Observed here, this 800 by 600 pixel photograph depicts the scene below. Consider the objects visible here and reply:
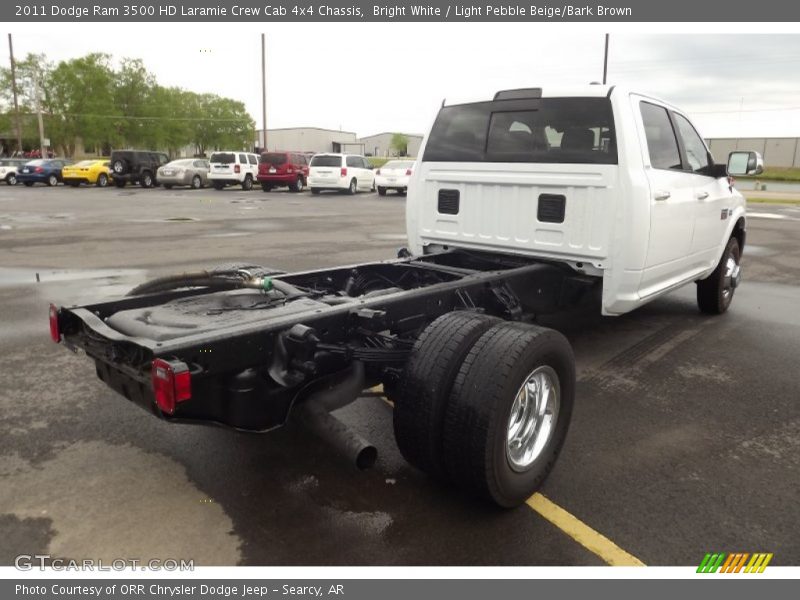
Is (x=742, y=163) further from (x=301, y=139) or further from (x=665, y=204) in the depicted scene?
(x=301, y=139)

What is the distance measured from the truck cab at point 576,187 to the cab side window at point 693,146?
0.03 meters

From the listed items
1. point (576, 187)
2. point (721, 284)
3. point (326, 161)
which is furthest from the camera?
point (326, 161)

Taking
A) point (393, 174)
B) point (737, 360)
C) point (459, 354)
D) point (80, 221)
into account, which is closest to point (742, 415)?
point (737, 360)

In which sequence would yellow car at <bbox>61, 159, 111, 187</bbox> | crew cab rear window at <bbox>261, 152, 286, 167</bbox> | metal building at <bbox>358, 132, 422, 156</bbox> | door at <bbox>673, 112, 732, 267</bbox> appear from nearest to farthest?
1. door at <bbox>673, 112, 732, 267</bbox>
2. crew cab rear window at <bbox>261, 152, 286, 167</bbox>
3. yellow car at <bbox>61, 159, 111, 187</bbox>
4. metal building at <bbox>358, 132, 422, 156</bbox>

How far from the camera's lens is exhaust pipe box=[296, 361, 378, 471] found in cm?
282

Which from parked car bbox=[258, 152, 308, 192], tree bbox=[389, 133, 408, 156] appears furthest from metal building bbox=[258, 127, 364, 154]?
parked car bbox=[258, 152, 308, 192]

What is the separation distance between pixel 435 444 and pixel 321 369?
697 mm

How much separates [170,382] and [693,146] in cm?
537

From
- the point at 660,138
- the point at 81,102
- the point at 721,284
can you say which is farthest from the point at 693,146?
the point at 81,102

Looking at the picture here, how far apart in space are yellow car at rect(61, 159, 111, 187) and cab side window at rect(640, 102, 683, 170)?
116 ft

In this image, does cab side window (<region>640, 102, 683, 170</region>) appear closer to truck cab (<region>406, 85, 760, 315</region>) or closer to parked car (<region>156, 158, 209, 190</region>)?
truck cab (<region>406, 85, 760, 315</region>)

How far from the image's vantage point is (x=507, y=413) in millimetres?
3008

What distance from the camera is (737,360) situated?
561 centimetres

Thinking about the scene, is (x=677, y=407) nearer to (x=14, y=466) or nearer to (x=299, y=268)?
(x=14, y=466)
